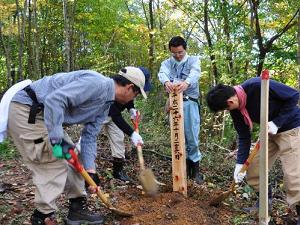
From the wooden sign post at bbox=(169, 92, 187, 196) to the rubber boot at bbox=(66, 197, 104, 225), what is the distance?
4.62 ft

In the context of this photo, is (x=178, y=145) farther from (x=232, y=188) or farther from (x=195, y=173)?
(x=232, y=188)

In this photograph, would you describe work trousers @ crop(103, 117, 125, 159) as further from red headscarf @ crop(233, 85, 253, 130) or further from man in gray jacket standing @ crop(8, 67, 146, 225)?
red headscarf @ crop(233, 85, 253, 130)

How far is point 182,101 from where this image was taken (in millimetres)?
5305

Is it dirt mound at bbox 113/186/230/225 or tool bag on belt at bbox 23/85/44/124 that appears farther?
dirt mound at bbox 113/186/230/225

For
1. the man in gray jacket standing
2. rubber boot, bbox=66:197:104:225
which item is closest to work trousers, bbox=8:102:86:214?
the man in gray jacket standing

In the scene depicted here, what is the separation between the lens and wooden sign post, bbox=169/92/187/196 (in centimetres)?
506

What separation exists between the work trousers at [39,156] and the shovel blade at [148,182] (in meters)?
1.29

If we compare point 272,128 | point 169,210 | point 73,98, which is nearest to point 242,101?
point 272,128

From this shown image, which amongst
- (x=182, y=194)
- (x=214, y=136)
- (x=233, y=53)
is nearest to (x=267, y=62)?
(x=233, y=53)

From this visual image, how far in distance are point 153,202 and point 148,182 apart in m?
0.26

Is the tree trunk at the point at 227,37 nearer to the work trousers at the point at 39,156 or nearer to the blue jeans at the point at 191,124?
the blue jeans at the point at 191,124

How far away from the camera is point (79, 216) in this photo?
12.9 feet

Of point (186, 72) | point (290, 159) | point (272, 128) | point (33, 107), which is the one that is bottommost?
point (290, 159)

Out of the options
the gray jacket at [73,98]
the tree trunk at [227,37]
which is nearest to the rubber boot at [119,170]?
the gray jacket at [73,98]
